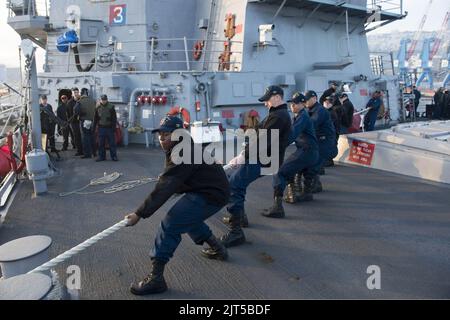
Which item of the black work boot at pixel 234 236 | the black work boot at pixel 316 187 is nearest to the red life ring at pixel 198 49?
the black work boot at pixel 316 187

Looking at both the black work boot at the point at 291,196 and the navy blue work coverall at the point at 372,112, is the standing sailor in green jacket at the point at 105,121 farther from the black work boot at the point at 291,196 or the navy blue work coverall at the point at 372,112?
the navy blue work coverall at the point at 372,112

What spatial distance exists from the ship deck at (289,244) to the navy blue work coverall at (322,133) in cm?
54

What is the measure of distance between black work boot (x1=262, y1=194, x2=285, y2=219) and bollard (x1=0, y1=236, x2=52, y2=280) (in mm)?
3152

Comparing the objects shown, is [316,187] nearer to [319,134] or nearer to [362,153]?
[319,134]

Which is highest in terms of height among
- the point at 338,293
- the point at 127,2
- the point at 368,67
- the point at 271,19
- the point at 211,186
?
the point at 127,2

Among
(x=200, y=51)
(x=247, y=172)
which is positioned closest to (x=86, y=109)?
(x=200, y=51)

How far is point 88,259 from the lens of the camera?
429 centimetres

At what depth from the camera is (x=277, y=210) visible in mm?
5570

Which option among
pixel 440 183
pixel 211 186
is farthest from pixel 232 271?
pixel 440 183

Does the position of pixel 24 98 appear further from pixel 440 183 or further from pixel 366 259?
pixel 440 183

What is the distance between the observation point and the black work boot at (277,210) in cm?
553

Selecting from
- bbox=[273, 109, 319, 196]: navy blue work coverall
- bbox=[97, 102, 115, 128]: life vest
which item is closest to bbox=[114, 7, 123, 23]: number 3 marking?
bbox=[97, 102, 115, 128]: life vest

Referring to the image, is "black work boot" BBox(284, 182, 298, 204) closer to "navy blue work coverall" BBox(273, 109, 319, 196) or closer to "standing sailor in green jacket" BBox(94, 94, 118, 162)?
"navy blue work coverall" BBox(273, 109, 319, 196)

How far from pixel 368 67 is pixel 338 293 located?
13.6 m
